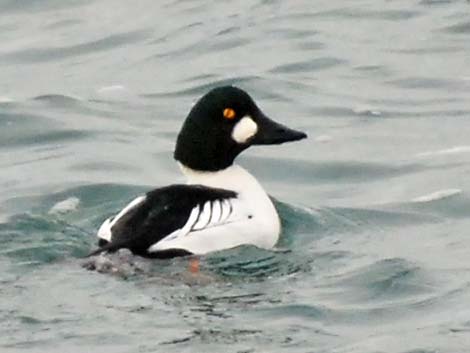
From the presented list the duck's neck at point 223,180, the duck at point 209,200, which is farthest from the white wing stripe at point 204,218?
the duck's neck at point 223,180

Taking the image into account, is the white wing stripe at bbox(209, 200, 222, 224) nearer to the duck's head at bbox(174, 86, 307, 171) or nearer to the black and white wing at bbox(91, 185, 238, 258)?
the black and white wing at bbox(91, 185, 238, 258)

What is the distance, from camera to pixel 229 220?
11.0 meters

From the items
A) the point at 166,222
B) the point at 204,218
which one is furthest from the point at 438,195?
the point at 166,222

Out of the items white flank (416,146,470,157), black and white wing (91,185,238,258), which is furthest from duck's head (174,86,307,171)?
white flank (416,146,470,157)

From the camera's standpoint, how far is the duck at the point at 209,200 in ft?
34.8

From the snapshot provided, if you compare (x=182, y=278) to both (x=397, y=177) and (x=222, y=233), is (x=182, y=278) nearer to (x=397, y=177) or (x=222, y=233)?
(x=222, y=233)

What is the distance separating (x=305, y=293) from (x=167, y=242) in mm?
1043

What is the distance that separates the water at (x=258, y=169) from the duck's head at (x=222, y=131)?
67 centimetres

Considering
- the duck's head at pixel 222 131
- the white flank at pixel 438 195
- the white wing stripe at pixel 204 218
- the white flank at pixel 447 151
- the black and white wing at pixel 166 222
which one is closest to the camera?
the black and white wing at pixel 166 222

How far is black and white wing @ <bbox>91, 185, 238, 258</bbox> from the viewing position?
34.4 feet

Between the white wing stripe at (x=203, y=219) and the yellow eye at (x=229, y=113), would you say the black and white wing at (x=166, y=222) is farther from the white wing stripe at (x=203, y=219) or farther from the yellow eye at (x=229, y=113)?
the yellow eye at (x=229, y=113)

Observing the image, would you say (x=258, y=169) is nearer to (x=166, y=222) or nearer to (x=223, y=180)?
(x=223, y=180)

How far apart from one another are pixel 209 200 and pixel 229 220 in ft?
0.60

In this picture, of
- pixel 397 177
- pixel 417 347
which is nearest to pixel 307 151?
pixel 397 177
